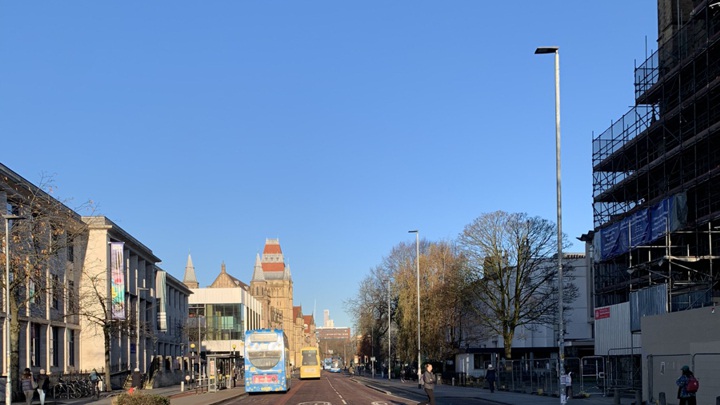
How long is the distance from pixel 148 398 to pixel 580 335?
204ft

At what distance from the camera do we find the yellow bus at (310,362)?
270ft

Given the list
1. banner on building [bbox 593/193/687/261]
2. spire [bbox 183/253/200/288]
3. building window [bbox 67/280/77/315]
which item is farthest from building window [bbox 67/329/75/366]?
spire [bbox 183/253/200/288]

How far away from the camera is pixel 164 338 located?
8450cm

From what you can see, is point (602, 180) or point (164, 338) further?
point (164, 338)

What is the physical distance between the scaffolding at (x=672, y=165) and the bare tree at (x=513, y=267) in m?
4.60

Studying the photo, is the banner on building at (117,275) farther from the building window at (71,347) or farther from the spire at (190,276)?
the spire at (190,276)

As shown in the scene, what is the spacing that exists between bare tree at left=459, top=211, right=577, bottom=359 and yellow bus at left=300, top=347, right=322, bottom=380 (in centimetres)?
2349

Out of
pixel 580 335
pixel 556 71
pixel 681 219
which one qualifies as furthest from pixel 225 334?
pixel 556 71

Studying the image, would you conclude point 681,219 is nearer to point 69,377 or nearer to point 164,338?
point 69,377

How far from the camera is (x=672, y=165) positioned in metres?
47.7

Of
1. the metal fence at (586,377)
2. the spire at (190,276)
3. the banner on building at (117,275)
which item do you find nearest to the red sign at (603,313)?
the metal fence at (586,377)

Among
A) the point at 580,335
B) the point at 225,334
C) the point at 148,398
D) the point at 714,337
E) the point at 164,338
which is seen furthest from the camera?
the point at 225,334

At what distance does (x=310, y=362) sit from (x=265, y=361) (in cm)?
3766

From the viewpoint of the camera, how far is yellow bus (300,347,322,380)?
82.4m
